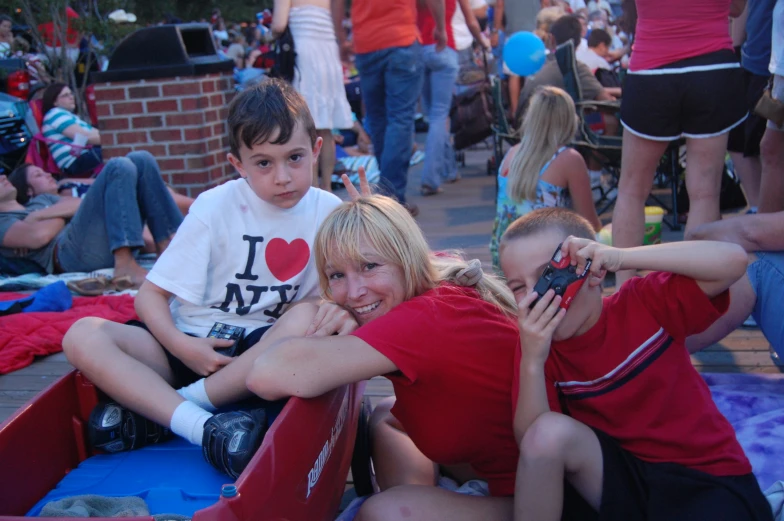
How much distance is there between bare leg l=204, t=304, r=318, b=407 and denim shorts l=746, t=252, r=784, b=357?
149 centimetres

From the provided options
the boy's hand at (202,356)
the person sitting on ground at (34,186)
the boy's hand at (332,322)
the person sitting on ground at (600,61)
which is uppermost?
the person sitting on ground at (600,61)

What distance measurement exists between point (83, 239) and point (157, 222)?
17.7 inches

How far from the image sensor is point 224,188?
2656mm

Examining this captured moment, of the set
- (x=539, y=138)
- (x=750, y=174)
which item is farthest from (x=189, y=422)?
(x=750, y=174)

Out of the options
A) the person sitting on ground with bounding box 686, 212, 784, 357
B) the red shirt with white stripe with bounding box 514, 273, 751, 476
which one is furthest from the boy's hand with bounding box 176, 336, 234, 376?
the person sitting on ground with bounding box 686, 212, 784, 357

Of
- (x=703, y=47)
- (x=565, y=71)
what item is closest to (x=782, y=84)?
(x=703, y=47)

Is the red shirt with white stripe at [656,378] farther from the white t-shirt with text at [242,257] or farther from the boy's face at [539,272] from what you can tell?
the white t-shirt with text at [242,257]

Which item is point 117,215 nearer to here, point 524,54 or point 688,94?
point 688,94

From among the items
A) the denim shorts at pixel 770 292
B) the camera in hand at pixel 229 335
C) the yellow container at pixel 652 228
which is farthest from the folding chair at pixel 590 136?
the camera in hand at pixel 229 335

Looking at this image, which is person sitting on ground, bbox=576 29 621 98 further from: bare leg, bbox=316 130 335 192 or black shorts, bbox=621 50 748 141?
black shorts, bbox=621 50 748 141

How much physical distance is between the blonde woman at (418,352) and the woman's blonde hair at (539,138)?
175 centimetres

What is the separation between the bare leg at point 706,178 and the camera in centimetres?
344

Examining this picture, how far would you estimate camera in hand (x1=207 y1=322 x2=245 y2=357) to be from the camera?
98.1 inches

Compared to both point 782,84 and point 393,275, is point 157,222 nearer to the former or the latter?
point 393,275
